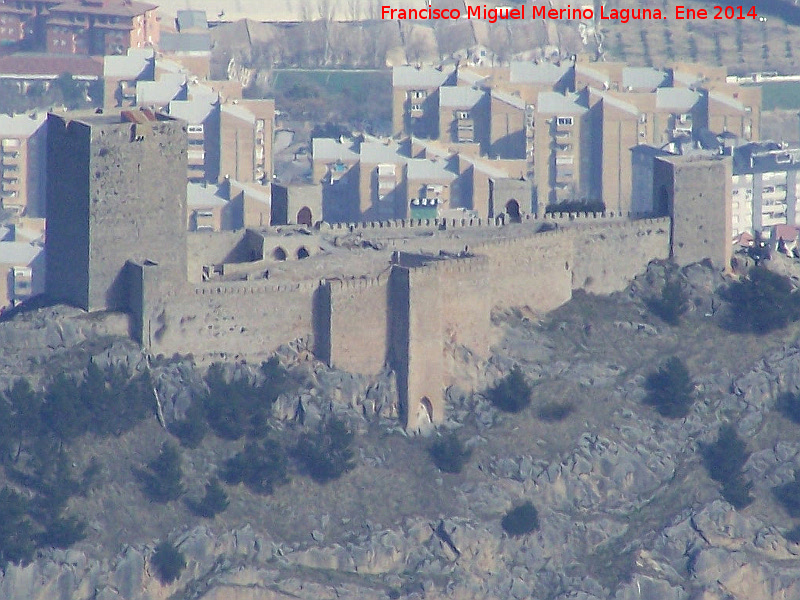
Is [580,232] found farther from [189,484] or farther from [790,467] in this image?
[189,484]

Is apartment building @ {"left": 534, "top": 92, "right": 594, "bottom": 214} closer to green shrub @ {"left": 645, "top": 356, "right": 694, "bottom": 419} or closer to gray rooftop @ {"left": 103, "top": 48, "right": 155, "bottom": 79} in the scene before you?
gray rooftop @ {"left": 103, "top": 48, "right": 155, "bottom": 79}

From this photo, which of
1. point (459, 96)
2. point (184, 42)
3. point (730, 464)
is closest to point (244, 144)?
point (459, 96)

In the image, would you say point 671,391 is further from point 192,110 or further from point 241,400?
point 192,110

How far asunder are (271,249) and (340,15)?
11380 centimetres

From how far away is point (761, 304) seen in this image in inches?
3199

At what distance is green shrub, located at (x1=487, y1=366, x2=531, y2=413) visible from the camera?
7706 cm

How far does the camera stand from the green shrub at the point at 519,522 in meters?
75.2

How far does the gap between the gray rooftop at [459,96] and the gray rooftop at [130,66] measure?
14664 millimetres

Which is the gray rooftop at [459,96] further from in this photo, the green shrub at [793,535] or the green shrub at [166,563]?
the green shrub at [166,563]

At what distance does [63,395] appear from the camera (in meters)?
72.5

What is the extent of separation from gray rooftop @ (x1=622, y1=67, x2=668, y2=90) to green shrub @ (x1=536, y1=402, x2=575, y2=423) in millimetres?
83389

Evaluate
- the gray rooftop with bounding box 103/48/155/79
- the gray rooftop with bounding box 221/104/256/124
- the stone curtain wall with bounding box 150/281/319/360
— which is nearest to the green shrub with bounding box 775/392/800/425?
the stone curtain wall with bounding box 150/281/319/360

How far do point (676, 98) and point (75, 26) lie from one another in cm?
3280

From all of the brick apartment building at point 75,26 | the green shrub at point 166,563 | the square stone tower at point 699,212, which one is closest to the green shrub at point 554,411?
the square stone tower at point 699,212
